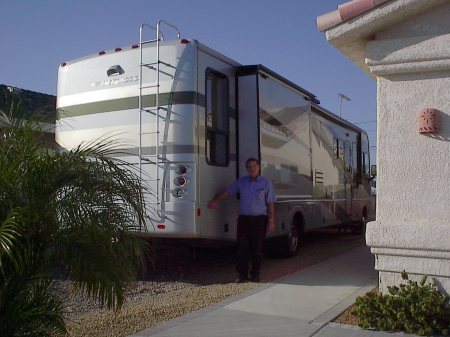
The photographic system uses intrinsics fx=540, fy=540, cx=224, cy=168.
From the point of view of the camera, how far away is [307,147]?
11172 millimetres

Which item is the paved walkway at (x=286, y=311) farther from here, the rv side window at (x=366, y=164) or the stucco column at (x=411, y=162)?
the rv side window at (x=366, y=164)

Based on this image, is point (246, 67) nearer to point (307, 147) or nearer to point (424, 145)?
point (307, 147)

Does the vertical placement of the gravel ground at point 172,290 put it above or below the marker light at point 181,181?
below

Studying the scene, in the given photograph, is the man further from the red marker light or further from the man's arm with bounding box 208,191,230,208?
the red marker light

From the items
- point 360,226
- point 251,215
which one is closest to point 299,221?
point 251,215

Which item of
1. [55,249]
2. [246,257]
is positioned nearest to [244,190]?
[246,257]

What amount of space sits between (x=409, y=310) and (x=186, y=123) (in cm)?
397

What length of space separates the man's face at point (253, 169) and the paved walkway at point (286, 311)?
1.60m

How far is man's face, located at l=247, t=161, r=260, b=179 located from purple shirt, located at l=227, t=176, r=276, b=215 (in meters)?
0.06

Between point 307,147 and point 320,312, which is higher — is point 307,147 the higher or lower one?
the higher one

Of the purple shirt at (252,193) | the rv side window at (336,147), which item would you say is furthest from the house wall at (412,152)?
the rv side window at (336,147)

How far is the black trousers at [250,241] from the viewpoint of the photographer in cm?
804

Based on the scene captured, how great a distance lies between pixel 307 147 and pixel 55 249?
7.91 m

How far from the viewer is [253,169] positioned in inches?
316
